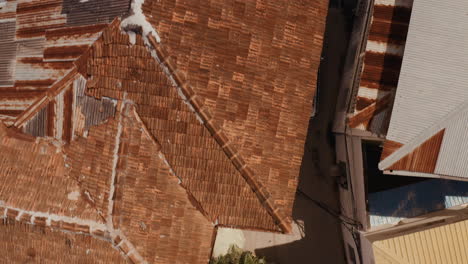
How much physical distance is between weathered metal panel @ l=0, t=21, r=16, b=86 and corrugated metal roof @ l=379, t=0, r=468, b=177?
10.5 metres

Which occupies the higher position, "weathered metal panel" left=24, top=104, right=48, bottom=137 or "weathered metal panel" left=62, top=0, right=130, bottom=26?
"weathered metal panel" left=62, top=0, right=130, bottom=26

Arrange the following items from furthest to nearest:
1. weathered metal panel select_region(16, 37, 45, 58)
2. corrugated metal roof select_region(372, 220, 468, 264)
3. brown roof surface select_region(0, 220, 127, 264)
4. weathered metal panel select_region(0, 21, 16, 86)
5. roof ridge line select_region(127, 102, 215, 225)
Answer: corrugated metal roof select_region(372, 220, 468, 264) < weathered metal panel select_region(0, 21, 16, 86) < weathered metal panel select_region(16, 37, 45, 58) < brown roof surface select_region(0, 220, 127, 264) < roof ridge line select_region(127, 102, 215, 225)

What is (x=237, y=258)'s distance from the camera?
43.6ft

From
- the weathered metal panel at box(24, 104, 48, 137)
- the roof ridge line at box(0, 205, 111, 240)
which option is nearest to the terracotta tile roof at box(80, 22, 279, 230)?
Result: the weathered metal panel at box(24, 104, 48, 137)

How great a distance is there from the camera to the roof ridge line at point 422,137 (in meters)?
8.81

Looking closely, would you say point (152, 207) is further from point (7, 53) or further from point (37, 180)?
point (7, 53)

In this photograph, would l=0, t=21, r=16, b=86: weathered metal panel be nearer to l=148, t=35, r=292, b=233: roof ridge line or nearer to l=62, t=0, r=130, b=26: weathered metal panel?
l=62, t=0, r=130, b=26: weathered metal panel

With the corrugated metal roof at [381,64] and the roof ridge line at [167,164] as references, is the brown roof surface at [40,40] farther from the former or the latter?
the corrugated metal roof at [381,64]

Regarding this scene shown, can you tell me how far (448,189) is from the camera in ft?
38.2

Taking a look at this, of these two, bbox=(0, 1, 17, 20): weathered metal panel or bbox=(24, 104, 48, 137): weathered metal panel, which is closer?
bbox=(24, 104, 48, 137): weathered metal panel

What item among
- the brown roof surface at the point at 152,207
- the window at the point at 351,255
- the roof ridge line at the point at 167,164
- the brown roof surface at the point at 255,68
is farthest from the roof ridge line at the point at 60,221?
the window at the point at 351,255

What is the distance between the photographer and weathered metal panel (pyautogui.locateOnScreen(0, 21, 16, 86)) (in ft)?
27.3

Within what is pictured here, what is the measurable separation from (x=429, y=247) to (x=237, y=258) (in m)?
7.06

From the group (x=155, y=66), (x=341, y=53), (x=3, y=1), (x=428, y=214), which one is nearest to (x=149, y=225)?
(x=155, y=66)
